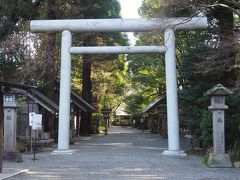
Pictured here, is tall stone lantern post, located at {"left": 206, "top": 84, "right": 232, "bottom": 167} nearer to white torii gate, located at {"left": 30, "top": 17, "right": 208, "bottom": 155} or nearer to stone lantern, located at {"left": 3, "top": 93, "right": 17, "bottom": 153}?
white torii gate, located at {"left": 30, "top": 17, "right": 208, "bottom": 155}

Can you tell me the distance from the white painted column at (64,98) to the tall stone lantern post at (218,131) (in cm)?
702

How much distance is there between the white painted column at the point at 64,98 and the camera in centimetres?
1881

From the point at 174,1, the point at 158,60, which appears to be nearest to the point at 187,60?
the point at 174,1

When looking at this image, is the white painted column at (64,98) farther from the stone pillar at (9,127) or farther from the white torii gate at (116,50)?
the stone pillar at (9,127)

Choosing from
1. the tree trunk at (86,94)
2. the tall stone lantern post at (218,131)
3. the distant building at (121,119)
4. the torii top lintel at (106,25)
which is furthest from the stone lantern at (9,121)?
the distant building at (121,119)

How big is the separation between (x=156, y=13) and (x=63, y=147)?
7267 millimetres

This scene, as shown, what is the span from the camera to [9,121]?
604 inches

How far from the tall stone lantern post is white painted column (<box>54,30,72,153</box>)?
702 centimetres

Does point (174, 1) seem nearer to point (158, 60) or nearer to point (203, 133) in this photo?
point (203, 133)

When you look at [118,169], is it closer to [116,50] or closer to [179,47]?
[116,50]

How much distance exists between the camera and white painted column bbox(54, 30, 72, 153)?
1881 cm

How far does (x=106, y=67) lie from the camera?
4281 centimetres

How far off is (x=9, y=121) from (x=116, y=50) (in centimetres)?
638

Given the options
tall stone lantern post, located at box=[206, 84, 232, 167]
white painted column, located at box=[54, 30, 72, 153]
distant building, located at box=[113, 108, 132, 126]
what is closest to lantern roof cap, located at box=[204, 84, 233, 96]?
tall stone lantern post, located at box=[206, 84, 232, 167]
